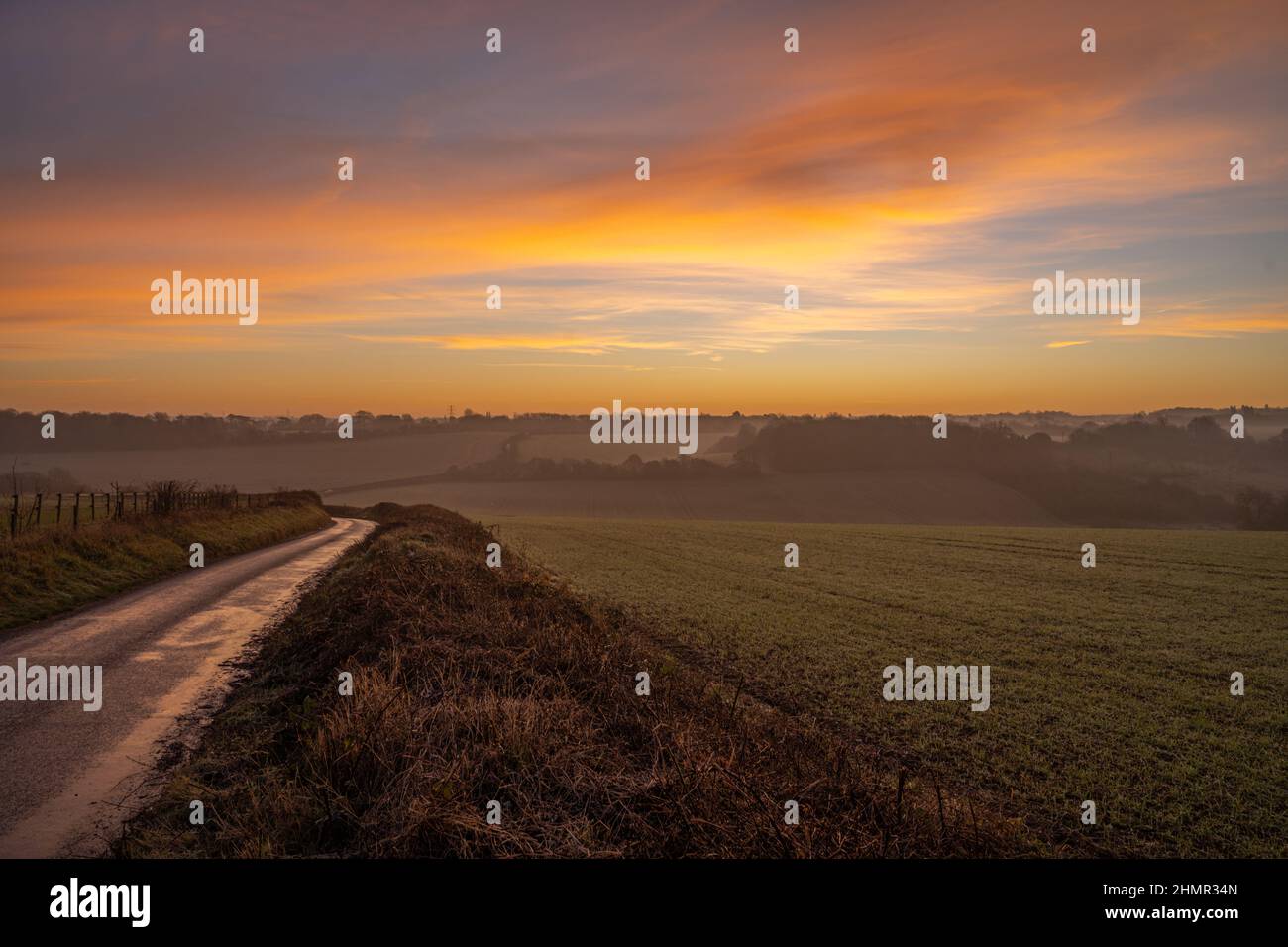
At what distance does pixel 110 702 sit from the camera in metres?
10.5

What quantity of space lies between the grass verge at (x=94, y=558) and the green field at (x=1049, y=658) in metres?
15.1

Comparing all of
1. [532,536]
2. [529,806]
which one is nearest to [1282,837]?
[529,806]

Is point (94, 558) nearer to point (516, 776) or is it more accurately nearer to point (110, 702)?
point (110, 702)

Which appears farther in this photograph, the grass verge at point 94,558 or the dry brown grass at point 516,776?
the grass verge at point 94,558

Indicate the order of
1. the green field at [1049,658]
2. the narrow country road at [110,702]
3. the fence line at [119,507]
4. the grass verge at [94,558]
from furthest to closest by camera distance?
the fence line at [119,507] < the grass verge at [94,558] < the green field at [1049,658] < the narrow country road at [110,702]

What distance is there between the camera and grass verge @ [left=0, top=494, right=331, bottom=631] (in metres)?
17.7

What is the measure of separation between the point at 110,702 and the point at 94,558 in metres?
14.8

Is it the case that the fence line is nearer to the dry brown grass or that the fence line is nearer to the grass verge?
the grass verge

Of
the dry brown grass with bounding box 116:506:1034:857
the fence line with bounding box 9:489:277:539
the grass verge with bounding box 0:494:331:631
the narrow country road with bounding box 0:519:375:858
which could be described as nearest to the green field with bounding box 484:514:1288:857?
the dry brown grass with bounding box 116:506:1034:857

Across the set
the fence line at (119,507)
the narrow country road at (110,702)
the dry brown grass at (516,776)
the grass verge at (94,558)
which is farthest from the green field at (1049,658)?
the fence line at (119,507)

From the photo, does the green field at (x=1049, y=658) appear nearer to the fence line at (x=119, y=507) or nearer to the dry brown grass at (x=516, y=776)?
the dry brown grass at (x=516, y=776)

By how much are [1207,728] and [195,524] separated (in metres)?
35.5

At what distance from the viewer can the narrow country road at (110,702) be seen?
22.2ft
